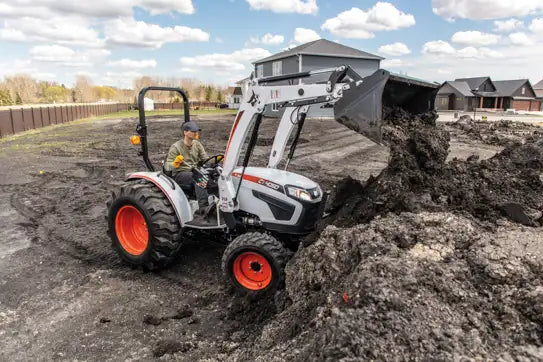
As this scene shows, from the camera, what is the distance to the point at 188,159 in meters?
5.16

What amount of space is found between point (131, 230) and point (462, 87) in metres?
57.9

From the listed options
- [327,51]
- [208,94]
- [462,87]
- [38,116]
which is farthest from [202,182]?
[208,94]

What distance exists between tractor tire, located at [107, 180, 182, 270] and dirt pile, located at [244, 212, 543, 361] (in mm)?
1690

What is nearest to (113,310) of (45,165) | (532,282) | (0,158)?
(532,282)

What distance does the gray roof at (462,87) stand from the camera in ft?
173

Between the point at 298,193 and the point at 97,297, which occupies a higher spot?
the point at 298,193

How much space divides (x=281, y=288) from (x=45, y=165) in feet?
37.8

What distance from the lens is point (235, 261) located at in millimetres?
4230

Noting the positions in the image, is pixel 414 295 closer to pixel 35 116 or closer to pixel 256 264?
pixel 256 264

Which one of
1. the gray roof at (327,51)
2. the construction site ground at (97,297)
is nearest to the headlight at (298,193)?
the construction site ground at (97,297)

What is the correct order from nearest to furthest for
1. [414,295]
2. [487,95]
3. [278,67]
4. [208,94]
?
[414,295] < [278,67] < [487,95] < [208,94]

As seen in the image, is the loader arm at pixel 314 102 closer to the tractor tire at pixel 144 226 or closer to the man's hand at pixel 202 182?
the man's hand at pixel 202 182

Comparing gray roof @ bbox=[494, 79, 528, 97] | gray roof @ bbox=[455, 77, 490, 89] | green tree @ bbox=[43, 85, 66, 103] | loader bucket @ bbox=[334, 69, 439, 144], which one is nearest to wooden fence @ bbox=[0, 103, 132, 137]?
loader bucket @ bbox=[334, 69, 439, 144]

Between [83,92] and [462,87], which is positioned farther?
[83,92]
